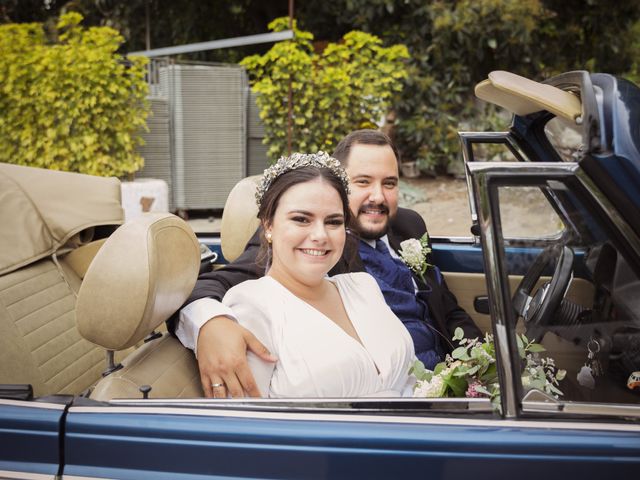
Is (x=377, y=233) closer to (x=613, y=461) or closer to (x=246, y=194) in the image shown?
(x=246, y=194)

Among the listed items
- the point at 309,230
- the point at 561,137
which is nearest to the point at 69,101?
the point at 309,230

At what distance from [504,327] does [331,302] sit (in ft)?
2.83

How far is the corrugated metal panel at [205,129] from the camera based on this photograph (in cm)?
793

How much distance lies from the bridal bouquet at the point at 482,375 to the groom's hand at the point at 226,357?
18.1 inches

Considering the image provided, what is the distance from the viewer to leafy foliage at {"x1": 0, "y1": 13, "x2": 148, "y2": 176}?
6.75 metres

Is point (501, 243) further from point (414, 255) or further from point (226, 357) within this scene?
point (414, 255)

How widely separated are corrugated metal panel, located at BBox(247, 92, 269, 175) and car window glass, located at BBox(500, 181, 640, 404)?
271 inches

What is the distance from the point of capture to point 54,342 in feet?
7.61

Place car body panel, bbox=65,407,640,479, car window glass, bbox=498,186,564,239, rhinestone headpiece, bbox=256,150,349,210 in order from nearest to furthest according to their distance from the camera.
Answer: car body panel, bbox=65,407,640,479
car window glass, bbox=498,186,564,239
rhinestone headpiece, bbox=256,150,349,210

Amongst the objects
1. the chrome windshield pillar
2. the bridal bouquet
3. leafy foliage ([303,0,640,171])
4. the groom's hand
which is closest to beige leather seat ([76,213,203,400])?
the groom's hand

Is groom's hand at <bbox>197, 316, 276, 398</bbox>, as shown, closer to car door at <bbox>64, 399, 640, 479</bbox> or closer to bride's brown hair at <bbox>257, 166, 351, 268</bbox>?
car door at <bbox>64, 399, 640, 479</bbox>

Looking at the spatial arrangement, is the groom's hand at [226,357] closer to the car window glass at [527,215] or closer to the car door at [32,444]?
the car door at [32,444]

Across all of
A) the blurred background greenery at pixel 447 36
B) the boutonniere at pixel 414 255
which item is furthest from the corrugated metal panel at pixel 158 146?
the boutonniere at pixel 414 255

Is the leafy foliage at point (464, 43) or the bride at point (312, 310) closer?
the bride at point (312, 310)
